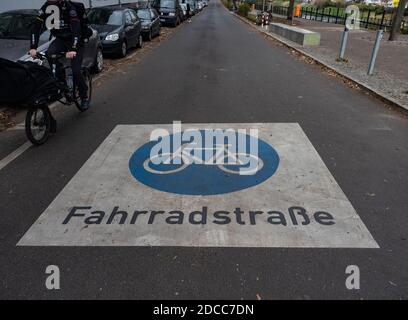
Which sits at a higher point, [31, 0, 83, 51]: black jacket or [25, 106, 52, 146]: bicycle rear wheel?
[31, 0, 83, 51]: black jacket

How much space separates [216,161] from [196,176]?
505 mm

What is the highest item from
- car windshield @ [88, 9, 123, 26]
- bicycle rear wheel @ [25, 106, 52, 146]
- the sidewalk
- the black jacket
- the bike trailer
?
the black jacket

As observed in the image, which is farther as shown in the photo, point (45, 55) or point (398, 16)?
point (398, 16)

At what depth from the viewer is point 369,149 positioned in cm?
520

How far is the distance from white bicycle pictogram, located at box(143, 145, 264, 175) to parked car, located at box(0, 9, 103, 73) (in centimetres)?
415

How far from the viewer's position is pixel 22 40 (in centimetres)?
806

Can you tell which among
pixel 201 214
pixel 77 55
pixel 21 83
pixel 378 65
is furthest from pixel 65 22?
pixel 378 65

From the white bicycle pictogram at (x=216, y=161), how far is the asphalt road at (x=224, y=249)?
38.0 inches

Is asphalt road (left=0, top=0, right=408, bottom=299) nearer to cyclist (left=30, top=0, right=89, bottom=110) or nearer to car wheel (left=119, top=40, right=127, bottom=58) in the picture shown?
cyclist (left=30, top=0, right=89, bottom=110)

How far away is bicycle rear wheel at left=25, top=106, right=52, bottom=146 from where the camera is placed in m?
5.01

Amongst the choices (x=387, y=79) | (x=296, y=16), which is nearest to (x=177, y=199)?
(x=387, y=79)

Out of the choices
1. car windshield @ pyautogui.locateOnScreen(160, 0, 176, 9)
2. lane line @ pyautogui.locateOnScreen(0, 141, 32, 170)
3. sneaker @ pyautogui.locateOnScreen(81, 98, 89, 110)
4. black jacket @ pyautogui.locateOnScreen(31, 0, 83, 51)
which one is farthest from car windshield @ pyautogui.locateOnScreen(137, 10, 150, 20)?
lane line @ pyautogui.locateOnScreen(0, 141, 32, 170)

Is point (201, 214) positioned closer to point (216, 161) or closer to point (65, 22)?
point (216, 161)

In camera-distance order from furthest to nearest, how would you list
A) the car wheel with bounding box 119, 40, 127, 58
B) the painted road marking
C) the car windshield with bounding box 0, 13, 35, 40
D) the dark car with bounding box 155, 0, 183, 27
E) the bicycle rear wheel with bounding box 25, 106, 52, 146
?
the dark car with bounding box 155, 0, 183, 27 < the car wheel with bounding box 119, 40, 127, 58 < the car windshield with bounding box 0, 13, 35, 40 < the bicycle rear wheel with bounding box 25, 106, 52, 146 < the painted road marking
